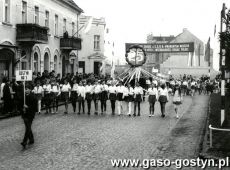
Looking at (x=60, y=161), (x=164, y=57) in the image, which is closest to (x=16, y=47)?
(x=60, y=161)

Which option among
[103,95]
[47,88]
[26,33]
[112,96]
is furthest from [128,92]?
[26,33]

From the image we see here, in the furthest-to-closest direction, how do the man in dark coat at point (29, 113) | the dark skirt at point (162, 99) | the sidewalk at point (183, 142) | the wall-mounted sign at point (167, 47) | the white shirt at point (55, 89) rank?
the wall-mounted sign at point (167, 47) → the white shirt at point (55, 89) → the dark skirt at point (162, 99) → the man in dark coat at point (29, 113) → the sidewalk at point (183, 142)

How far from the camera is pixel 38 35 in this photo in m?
29.5

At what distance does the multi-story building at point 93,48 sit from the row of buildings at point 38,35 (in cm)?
1037

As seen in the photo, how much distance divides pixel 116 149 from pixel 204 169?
2.95 meters

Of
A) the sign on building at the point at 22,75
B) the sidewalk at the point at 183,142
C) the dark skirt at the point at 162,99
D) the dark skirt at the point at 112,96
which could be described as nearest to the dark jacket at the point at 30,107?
the sidewalk at the point at 183,142

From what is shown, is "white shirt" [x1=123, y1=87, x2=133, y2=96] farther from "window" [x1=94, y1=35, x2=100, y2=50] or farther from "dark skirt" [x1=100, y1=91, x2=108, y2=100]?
"window" [x1=94, y1=35, x2=100, y2=50]

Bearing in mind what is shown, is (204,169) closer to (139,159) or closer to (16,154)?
(139,159)

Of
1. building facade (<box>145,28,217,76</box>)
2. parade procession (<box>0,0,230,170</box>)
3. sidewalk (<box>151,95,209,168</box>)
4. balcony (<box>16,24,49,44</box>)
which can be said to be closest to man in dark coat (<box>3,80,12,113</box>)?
parade procession (<box>0,0,230,170</box>)

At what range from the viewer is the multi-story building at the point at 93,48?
55031 millimetres

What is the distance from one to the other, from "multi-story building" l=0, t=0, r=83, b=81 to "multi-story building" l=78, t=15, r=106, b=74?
12.0 metres

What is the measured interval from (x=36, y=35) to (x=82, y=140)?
58.4ft

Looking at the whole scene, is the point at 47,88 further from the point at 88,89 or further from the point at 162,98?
the point at 162,98

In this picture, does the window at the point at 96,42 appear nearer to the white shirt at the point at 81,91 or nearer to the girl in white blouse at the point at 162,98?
the white shirt at the point at 81,91
